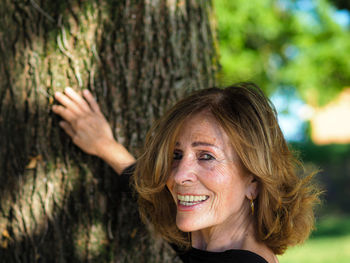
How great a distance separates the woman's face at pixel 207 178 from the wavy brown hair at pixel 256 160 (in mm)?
52

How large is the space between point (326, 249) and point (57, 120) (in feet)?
26.9

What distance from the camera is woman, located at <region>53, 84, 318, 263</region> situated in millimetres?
2166

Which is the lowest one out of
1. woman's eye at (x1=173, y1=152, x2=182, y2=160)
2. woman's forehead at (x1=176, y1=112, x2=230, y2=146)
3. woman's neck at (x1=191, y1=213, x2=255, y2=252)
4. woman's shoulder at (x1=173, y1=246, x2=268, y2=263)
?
woman's shoulder at (x1=173, y1=246, x2=268, y2=263)

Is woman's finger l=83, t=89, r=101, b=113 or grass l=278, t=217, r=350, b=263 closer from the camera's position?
woman's finger l=83, t=89, r=101, b=113

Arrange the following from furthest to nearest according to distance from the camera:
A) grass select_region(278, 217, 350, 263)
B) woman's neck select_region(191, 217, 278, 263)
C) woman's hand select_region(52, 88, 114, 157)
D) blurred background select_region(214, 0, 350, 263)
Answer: blurred background select_region(214, 0, 350, 263)
grass select_region(278, 217, 350, 263)
woman's hand select_region(52, 88, 114, 157)
woman's neck select_region(191, 217, 278, 263)

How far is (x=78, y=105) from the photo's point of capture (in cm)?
259

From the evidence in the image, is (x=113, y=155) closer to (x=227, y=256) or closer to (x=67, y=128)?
(x=67, y=128)

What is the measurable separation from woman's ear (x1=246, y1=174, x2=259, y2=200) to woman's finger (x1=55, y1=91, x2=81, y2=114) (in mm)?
1009

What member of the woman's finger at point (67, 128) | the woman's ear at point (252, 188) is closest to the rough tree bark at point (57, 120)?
the woman's finger at point (67, 128)

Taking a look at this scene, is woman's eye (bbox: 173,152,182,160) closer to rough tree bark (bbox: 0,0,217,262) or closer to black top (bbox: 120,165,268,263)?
black top (bbox: 120,165,268,263)

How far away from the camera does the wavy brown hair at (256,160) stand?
216 centimetres

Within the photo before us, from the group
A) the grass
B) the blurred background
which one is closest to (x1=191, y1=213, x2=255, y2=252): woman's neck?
the grass

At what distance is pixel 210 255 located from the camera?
2248 millimetres

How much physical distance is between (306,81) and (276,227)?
1154 cm
